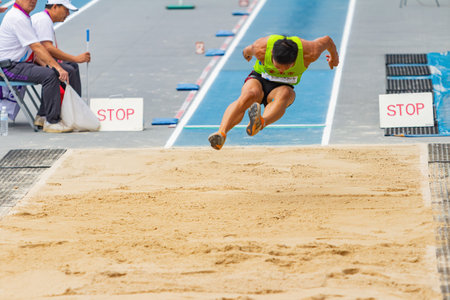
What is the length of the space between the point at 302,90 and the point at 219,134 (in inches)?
195

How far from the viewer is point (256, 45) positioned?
815cm

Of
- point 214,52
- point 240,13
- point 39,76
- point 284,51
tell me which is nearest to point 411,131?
point 284,51

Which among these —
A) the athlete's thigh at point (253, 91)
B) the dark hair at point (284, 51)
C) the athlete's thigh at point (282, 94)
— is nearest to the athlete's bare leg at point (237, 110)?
the athlete's thigh at point (253, 91)

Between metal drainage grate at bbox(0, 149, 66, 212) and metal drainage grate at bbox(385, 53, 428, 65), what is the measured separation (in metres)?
5.91

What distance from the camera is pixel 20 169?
30.6 feet

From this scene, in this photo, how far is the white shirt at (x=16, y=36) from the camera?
1059cm

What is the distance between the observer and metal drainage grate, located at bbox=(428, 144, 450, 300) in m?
6.12

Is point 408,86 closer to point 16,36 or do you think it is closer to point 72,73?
point 72,73

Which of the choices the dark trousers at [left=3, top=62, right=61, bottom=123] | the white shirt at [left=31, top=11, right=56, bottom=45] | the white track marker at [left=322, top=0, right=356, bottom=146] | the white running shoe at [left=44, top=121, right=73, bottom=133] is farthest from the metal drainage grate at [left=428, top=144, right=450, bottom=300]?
the white shirt at [left=31, top=11, right=56, bottom=45]

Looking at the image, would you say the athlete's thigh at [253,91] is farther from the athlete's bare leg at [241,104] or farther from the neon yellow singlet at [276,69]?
the neon yellow singlet at [276,69]

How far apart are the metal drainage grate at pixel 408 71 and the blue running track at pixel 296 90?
0.91m

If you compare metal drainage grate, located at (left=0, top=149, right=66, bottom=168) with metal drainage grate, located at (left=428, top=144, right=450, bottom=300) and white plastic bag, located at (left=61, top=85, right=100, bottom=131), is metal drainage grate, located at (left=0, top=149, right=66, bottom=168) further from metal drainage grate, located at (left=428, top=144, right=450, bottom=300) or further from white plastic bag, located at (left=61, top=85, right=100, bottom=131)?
metal drainage grate, located at (left=428, top=144, right=450, bottom=300)

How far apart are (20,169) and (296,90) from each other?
185 inches

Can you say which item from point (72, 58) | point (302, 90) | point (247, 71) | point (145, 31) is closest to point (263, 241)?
point (72, 58)
